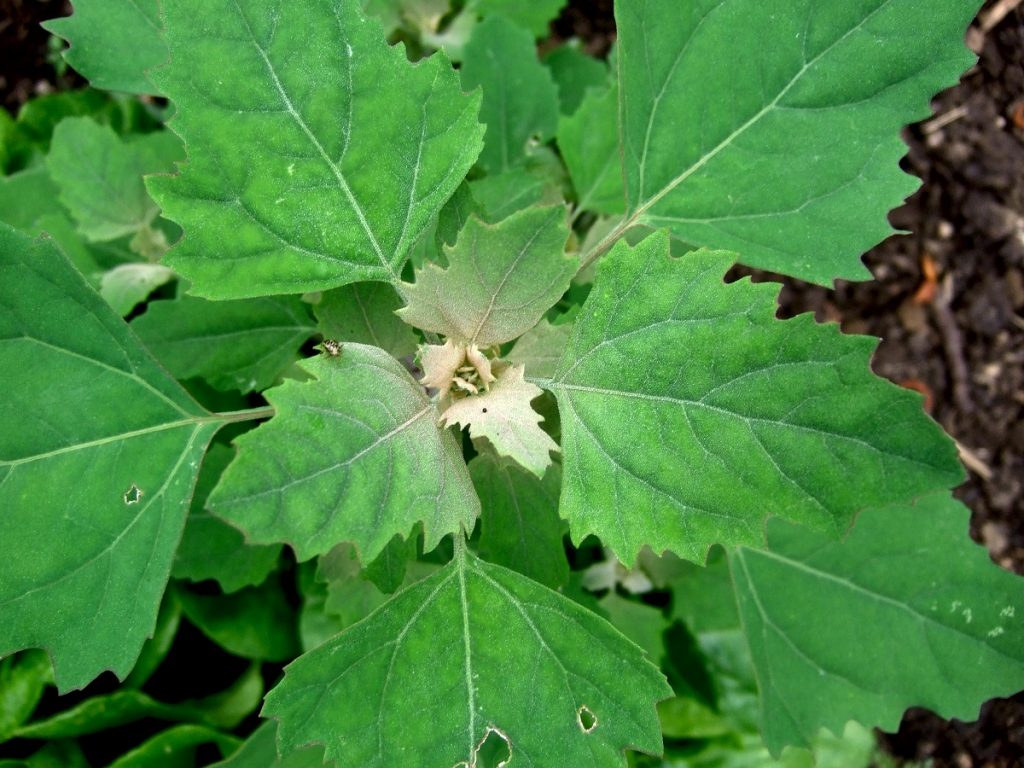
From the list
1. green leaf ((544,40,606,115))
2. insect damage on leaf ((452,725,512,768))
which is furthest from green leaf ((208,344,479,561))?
green leaf ((544,40,606,115))

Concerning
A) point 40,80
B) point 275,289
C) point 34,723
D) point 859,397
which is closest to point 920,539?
point 859,397

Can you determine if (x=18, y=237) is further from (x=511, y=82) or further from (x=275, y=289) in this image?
(x=511, y=82)

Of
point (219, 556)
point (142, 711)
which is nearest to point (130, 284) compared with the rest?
point (219, 556)

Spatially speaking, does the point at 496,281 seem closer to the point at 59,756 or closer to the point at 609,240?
the point at 609,240

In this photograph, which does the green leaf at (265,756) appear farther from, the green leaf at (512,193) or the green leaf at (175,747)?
the green leaf at (512,193)

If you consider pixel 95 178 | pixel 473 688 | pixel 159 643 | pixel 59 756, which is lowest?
pixel 59 756

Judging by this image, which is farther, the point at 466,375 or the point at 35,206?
the point at 35,206

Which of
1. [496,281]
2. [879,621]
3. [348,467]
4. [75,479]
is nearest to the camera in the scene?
[348,467]
